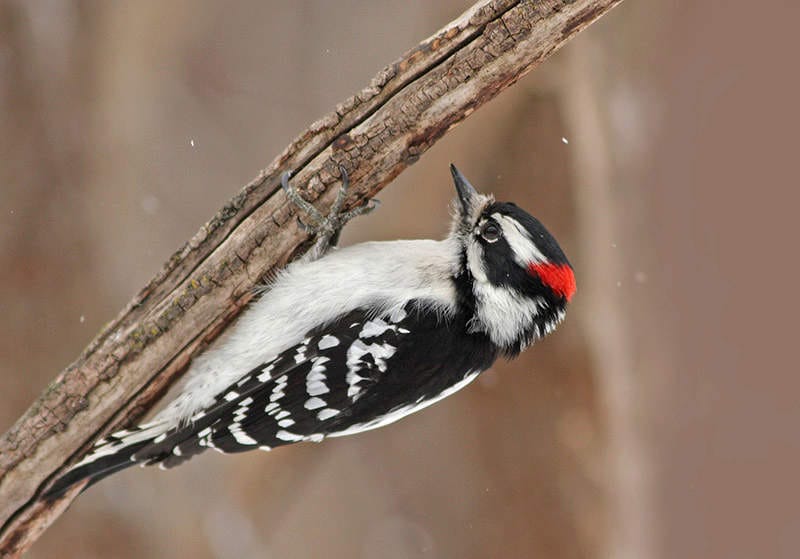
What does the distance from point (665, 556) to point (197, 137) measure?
184 inches

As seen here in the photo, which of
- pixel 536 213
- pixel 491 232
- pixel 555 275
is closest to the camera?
pixel 555 275

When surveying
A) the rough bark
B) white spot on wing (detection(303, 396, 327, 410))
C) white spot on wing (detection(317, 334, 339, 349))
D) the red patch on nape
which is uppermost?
the rough bark

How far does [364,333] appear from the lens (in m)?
3.12

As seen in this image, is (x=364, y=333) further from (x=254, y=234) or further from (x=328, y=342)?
(x=254, y=234)

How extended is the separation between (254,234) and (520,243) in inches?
41.2

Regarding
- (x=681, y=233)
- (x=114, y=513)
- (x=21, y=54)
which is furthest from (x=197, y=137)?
(x=681, y=233)

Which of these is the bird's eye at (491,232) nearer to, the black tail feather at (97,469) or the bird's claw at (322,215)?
the bird's claw at (322,215)

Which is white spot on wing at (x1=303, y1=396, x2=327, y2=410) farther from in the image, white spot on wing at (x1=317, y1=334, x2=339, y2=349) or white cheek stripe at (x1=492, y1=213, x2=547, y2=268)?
white cheek stripe at (x1=492, y1=213, x2=547, y2=268)

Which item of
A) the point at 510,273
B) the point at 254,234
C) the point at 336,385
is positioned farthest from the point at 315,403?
the point at 510,273

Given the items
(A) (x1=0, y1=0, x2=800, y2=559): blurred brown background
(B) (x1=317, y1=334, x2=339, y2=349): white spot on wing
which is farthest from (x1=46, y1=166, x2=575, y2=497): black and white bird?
(A) (x1=0, y1=0, x2=800, y2=559): blurred brown background

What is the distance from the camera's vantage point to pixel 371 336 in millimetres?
3113

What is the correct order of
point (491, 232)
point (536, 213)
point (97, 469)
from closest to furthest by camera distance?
1. point (491, 232)
2. point (97, 469)
3. point (536, 213)

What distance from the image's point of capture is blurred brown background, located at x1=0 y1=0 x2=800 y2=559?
4887mm

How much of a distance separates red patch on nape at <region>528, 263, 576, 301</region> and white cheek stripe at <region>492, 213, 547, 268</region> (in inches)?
1.2
